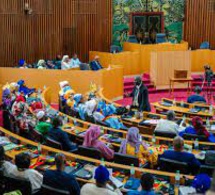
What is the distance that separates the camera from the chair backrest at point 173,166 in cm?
589

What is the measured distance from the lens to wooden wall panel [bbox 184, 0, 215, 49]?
2000cm

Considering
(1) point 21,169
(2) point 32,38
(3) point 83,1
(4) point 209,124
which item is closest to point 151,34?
(3) point 83,1

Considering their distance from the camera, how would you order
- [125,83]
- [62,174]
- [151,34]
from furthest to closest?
[151,34] → [125,83] → [62,174]

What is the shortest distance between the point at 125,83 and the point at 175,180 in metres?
11.1

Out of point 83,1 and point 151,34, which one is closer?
point 83,1

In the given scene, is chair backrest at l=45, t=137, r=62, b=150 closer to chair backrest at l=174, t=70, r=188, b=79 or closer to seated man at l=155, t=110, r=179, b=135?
seated man at l=155, t=110, r=179, b=135

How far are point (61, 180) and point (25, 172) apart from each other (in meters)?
0.54

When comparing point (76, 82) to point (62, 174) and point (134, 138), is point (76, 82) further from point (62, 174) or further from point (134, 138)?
point (62, 174)

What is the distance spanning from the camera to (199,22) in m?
20.2

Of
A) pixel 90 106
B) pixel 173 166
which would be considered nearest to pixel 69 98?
pixel 90 106

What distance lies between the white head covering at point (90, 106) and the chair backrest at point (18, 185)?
4229mm

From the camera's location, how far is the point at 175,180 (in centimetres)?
552

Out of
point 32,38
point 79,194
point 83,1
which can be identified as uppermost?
point 83,1

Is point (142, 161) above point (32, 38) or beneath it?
beneath
